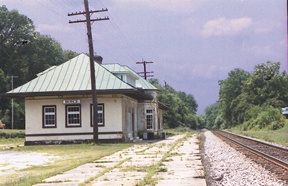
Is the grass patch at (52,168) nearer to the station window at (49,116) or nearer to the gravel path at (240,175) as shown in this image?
the gravel path at (240,175)

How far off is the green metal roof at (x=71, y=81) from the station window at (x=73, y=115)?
134 centimetres

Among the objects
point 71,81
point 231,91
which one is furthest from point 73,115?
point 231,91

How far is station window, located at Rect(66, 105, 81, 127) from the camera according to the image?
903 inches

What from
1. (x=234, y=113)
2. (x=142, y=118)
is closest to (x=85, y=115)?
(x=142, y=118)

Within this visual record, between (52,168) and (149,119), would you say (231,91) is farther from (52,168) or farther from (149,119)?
(52,168)

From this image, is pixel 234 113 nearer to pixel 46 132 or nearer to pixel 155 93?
pixel 155 93

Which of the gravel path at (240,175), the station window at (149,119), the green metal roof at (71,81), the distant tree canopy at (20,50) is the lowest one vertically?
the gravel path at (240,175)

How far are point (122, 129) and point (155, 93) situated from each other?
9797 mm

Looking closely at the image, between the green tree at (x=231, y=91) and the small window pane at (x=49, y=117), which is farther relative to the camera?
the green tree at (x=231, y=91)

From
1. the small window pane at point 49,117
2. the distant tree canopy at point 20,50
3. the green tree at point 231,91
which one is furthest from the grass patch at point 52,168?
the green tree at point 231,91

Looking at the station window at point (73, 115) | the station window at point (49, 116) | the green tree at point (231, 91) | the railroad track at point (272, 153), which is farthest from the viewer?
the green tree at point (231, 91)

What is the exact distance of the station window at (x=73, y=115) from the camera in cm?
2294

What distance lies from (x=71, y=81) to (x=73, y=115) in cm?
246

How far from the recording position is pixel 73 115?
75.7ft
